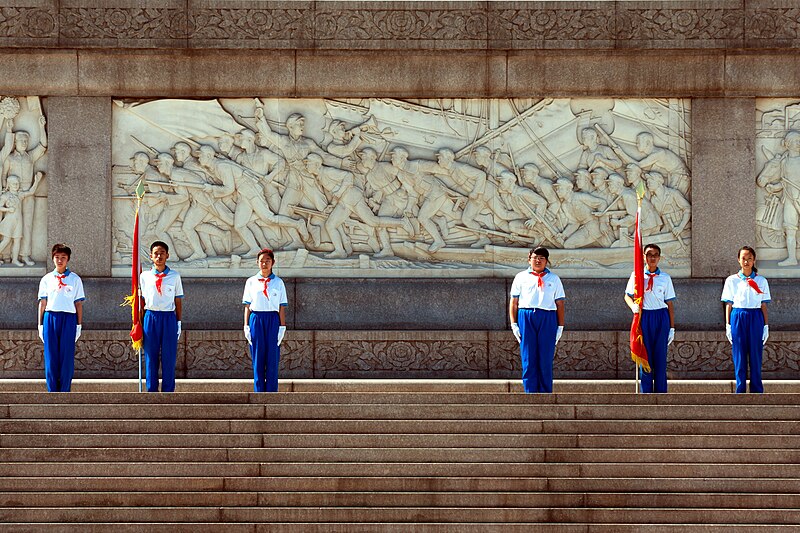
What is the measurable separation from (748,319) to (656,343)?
86 centimetres

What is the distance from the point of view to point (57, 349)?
11.5 meters

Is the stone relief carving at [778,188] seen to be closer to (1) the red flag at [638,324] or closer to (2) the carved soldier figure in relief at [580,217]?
(2) the carved soldier figure in relief at [580,217]

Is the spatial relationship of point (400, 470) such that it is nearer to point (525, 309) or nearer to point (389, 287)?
point (525, 309)

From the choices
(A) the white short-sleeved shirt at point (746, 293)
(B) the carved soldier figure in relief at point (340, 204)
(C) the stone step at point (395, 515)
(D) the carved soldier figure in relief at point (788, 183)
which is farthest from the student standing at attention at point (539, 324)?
(D) the carved soldier figure in relief at point (788, 183)

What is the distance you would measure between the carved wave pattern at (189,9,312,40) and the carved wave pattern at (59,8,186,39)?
0.70ft

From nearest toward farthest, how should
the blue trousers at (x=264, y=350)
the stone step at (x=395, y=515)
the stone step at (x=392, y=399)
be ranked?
the stone step at (x=395, y=515) < the stone step at (x=392, y=399) < the blue trousers at (x=264, y=350)

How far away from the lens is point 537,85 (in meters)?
14.2

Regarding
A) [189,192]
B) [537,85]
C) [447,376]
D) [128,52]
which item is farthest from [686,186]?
[128,52]

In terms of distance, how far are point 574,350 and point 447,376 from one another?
1432 millimetres

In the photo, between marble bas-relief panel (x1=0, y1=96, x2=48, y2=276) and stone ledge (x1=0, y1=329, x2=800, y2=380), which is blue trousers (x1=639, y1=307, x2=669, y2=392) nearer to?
stone ledge (x1=0, y1=329, x2=800, y2=380)

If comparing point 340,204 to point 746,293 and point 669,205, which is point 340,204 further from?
point 746,293

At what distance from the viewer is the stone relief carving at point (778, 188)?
1405cm

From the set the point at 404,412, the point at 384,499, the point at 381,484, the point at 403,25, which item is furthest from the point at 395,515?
the point at 403,25

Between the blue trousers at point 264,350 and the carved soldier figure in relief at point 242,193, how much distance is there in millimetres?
2700
